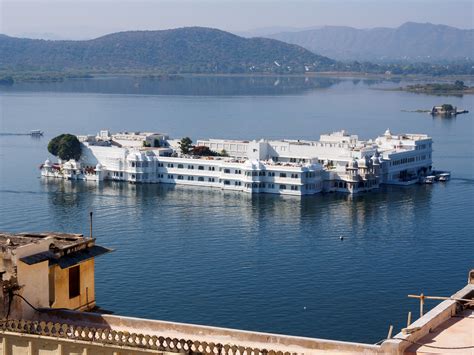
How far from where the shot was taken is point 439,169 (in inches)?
1975

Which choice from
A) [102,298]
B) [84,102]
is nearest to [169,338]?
[102,298]

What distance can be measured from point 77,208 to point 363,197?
487 inches

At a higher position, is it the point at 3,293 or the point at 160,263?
the point at 3,293

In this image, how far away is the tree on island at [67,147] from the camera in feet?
153

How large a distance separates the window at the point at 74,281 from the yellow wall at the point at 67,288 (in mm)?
51

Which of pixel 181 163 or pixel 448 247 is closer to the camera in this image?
pixel 448 247

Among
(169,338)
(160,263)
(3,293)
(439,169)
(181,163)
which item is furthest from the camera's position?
(439,169)

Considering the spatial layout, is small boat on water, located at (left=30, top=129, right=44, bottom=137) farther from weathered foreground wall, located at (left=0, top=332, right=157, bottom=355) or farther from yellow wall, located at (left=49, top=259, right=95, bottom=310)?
weathered foreground wall, located at (left=0, top=332, right=157, bottom=355)

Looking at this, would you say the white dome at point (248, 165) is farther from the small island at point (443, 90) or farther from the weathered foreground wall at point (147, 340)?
the small island at point (443, 90)

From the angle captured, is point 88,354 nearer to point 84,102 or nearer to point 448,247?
point 448,247

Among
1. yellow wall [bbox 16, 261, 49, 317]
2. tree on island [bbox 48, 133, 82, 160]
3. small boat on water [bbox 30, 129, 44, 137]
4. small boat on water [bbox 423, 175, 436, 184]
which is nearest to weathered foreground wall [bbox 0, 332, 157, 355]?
yellow wall [bbox 16, 261, 49, 317]

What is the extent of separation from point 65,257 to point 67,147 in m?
35.5

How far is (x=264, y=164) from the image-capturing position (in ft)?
138

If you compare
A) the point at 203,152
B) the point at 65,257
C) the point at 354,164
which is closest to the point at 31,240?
the point at 65,257
